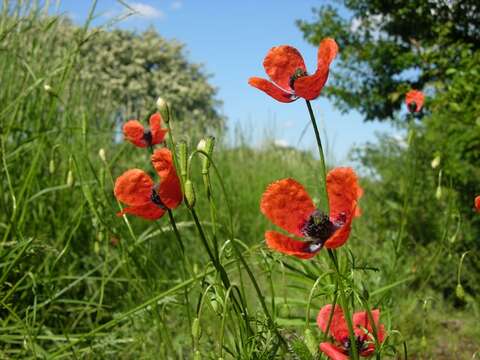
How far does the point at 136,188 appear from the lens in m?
1.43

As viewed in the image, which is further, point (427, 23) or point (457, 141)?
point (427, 23)

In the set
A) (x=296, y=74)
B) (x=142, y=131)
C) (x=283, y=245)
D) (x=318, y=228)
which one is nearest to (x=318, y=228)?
(x=318, y=228)

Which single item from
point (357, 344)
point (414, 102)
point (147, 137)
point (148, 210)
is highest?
point (414, 102)

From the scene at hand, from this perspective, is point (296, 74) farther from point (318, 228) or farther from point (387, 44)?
point (387, 44)

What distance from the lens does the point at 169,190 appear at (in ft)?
4.42

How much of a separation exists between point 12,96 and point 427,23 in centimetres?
426

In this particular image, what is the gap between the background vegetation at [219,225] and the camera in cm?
192

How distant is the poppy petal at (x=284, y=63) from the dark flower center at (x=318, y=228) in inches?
12.0

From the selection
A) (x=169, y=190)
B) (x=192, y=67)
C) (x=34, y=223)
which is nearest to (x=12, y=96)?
(x=34, y=223)

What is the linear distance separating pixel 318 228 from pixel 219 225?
0.76 metres

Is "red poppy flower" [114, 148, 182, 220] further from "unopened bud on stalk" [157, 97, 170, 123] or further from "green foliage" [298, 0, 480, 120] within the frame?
"green foliage" [298, 0, 480, 120]

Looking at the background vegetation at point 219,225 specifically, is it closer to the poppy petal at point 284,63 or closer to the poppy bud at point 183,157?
the poppy bud at point 183,157

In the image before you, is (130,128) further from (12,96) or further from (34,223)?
(12,96)

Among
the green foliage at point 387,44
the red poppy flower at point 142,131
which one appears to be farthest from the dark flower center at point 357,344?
the green foliage at point 387,44
